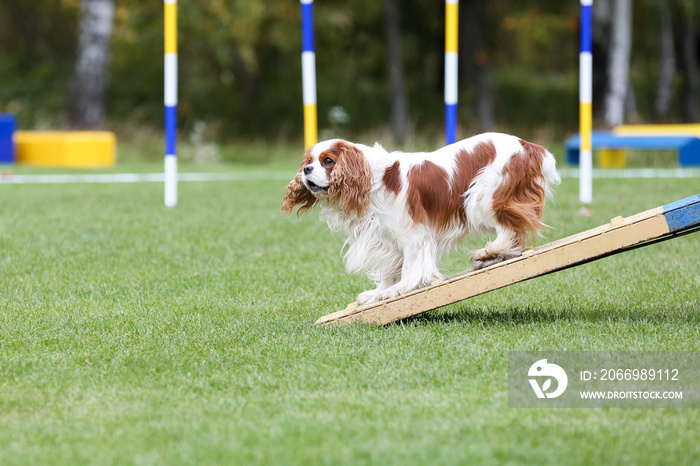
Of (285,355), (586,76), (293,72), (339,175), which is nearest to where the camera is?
(285,355)

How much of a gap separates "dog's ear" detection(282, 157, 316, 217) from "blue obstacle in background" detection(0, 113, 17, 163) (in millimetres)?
13237

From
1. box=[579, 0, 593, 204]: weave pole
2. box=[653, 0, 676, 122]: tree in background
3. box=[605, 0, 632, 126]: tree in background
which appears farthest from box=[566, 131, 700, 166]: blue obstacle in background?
box=[653, 0, 676, 122]: tree in background

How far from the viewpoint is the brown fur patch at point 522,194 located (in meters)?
4.67

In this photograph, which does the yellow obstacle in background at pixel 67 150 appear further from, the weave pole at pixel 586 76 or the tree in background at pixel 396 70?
the weave pole at pixel 586 76

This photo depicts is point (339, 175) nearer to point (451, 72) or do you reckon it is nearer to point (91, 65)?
point (451, 72)

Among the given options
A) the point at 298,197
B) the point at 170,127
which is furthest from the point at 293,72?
the point at 298,197

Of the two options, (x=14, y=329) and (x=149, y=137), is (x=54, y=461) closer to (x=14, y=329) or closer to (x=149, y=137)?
(x=14, y=329)

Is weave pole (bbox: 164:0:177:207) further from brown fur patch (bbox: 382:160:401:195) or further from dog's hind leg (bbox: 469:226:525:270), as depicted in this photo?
dog's hind leg (bbox: 469:226:525:270)

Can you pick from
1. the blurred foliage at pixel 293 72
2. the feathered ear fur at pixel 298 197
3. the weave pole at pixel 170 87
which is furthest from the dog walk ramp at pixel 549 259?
the blurred foliage at pixel 293 72

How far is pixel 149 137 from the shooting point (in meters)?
Result: 21.9

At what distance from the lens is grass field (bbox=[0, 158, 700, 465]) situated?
9.82 feet

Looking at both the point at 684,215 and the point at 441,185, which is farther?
the point at 441,185

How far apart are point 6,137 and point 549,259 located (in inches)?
567

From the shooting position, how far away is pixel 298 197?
4.89 m
